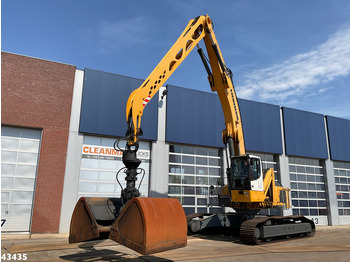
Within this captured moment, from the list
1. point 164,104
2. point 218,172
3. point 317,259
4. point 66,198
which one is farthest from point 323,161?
point 66,198

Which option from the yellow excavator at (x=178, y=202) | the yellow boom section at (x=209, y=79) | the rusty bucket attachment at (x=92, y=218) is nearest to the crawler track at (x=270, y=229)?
the yellow excavator at (x=178, y=202)

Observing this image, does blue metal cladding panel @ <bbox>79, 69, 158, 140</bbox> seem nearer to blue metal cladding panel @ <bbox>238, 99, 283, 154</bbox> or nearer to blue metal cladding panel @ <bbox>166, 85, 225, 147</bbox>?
blue metal cladding panel @ <bbox>166, 85, 225, 147</bbox>

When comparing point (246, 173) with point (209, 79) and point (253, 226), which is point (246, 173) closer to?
point (253, 226)

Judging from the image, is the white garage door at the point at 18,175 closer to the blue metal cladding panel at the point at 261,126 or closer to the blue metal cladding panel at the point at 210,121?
the blue metal cladding panel at the point at 210,121

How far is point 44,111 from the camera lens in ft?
50.9

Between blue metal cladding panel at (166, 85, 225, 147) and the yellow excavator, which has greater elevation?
blue metal cladding panel at (166, 85, 225, 147)

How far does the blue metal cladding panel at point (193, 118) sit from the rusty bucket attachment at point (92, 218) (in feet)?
36.4

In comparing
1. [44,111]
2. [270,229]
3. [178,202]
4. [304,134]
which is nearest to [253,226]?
[270,229]

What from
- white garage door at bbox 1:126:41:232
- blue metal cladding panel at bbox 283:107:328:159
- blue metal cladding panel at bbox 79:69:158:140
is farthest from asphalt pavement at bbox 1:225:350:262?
blue metal cladding panel at bbox 283:107:328:159

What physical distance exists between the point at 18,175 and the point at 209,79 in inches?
448

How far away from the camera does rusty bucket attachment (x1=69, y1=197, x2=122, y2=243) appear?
6.02 meters

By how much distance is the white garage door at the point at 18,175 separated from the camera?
14375mm

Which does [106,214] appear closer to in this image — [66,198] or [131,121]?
[131,121]

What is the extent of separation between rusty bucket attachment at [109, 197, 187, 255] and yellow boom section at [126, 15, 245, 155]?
2.07 meters
